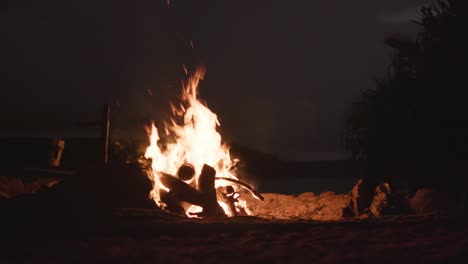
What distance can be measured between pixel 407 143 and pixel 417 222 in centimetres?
441

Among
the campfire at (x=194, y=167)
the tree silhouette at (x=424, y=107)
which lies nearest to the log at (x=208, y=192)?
the campfire at (x=194, y=167)

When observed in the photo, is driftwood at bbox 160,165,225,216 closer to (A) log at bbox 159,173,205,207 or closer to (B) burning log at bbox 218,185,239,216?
(A) log at bbox 159,173,205,207

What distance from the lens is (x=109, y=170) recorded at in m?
9.27

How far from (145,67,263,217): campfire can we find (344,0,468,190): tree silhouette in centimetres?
364

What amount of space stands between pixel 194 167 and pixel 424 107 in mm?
5657

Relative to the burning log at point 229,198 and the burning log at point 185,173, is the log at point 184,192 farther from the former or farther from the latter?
the burning log at point 229,198

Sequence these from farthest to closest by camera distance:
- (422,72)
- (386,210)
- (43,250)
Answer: (422,72), (386,210), (43,250)

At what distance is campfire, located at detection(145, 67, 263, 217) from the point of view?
9.62 metres

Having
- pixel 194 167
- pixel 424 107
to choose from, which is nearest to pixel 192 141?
pixel 194 167

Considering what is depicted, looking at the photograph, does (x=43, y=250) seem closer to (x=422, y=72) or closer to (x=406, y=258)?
(x=406, y=258)

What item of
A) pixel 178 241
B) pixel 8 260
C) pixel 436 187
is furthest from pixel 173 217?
pixel 436 187

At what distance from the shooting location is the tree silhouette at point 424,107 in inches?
434

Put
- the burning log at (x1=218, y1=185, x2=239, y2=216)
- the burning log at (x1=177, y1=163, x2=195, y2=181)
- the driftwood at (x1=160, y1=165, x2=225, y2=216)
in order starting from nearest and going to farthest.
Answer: the driftwood at (x1=160, y1=165, x2=225, y2=216) → the burning log at (x1=177, y1=163, x2=195, y2=181) → the burning log at (x1=218, y1=185, x2=239, y2=216)

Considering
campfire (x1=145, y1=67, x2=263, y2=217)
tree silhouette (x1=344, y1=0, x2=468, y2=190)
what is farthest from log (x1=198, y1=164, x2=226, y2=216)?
tree silhouette (x1=344, y1=0, x2=468, y2=190)
